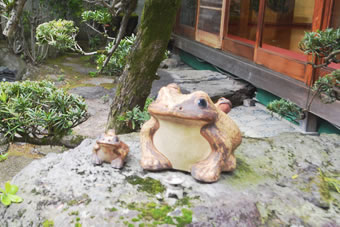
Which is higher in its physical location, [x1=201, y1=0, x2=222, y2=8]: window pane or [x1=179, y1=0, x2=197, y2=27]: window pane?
[x1=201, y1=0, x2=222, y2=8]: window pane

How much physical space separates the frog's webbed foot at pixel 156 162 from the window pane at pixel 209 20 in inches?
224

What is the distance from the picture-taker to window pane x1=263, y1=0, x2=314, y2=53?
16.7 feet

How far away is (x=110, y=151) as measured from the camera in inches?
96.6

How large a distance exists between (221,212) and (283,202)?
1.32ft

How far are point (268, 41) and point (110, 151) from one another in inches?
168

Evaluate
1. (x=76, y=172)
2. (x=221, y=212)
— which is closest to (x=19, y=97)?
(x=76, y=172)

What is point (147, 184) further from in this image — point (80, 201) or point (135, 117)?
point (135, 117)

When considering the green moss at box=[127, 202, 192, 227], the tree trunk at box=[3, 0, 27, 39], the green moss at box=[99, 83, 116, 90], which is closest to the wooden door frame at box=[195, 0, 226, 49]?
the green moss at box=[99, 83, 116, 90]

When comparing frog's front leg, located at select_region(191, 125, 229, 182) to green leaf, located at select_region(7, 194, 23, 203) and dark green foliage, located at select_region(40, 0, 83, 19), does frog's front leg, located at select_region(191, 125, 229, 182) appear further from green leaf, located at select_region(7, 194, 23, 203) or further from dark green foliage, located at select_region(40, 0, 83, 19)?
dark green foliage, located at select_region(40, 0, 83, 19)

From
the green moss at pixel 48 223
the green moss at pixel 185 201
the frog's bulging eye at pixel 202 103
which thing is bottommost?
the green moss at pixel 48 223

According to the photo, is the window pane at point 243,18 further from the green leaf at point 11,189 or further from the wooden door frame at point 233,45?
the green leaf at point 11,189

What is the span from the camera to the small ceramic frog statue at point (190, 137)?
2244 mm

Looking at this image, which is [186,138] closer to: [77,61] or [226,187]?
[226,187]

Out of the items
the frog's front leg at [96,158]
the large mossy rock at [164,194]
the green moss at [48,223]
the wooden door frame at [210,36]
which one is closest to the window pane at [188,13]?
the wooden door frame at [210,36]
